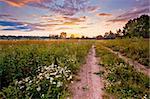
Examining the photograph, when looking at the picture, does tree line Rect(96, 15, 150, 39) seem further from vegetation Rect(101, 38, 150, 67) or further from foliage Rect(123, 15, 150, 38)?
vegetation Rect(101, 38, 150, 67)

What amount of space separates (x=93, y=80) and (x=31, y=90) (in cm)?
160

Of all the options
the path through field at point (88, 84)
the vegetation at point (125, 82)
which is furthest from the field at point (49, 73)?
the path through field at point (88, 84)

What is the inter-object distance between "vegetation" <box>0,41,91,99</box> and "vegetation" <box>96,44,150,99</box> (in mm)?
687

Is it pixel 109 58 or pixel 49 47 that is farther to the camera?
pixel 109 58

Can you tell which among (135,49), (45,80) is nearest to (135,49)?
(135,49)

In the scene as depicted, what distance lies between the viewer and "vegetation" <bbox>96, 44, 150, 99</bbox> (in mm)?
4605

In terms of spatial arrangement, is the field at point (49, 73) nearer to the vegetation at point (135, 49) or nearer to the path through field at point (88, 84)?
the vegetation at point (135, 49)

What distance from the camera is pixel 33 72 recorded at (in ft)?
15.5

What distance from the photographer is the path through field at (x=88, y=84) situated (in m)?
4.51

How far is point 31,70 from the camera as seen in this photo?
4738 mm

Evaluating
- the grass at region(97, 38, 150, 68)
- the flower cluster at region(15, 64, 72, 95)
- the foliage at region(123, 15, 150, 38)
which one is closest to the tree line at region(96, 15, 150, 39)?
the foliage at region(123, 15, 150, 38)

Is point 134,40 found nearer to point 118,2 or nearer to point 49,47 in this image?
point 118,2

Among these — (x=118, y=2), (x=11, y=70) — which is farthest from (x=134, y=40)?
(x=11, y=70)

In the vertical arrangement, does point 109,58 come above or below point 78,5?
below
